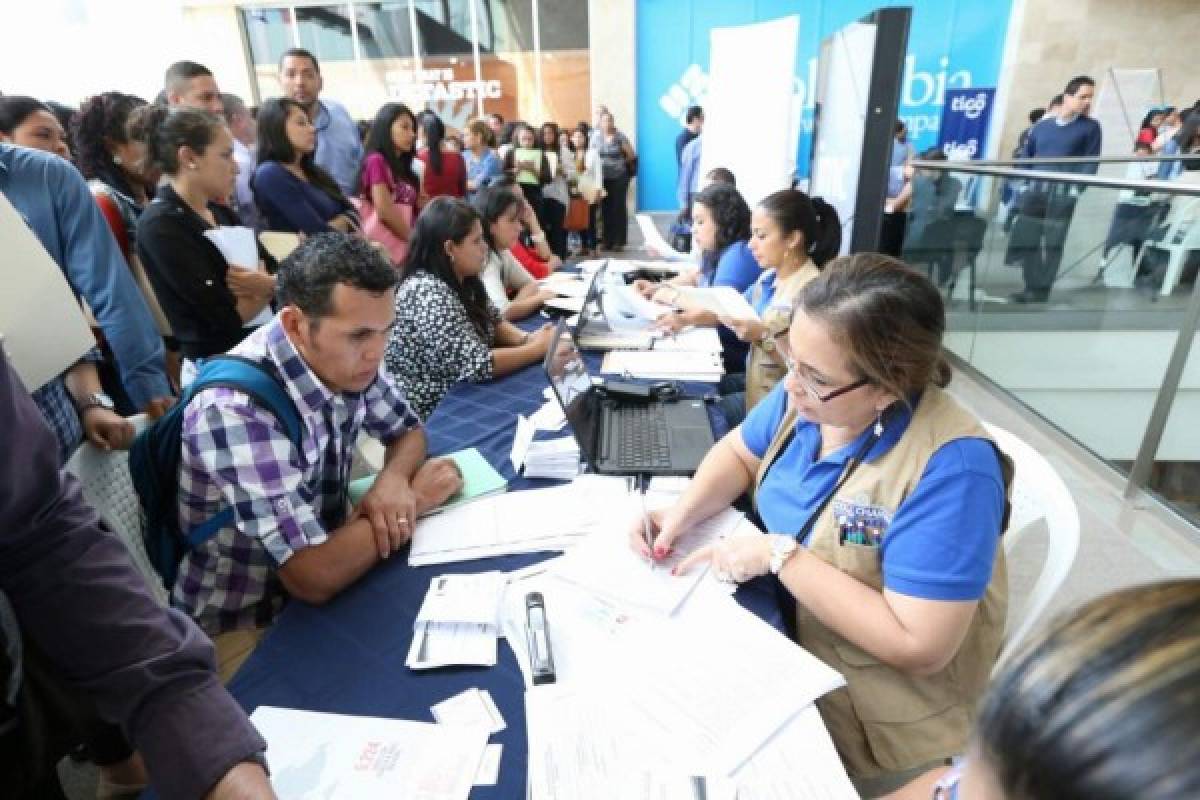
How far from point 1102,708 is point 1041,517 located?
1.17 meters

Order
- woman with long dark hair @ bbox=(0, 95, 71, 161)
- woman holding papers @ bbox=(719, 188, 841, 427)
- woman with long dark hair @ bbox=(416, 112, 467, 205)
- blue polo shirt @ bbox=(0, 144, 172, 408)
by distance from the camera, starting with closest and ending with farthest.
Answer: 1. blue polo shirt @ bbox=(0, 144, 172, 408)
2. woman with long dark hair @ bbox=(0, 95, 71, 161)
3. woman holding papers @ bbox=(719, 188, 841, 427)
4. woman with long dark hair @ bbox=(416, 112, 467, 205)

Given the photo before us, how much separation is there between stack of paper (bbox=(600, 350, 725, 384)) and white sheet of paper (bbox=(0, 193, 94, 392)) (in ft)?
4.63

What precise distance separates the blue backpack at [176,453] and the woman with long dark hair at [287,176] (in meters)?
1.62

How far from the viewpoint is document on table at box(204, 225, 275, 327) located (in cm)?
194

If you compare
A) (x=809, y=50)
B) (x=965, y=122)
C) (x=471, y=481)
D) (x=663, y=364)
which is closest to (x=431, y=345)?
(x=663, y=364)

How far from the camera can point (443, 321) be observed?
2.17 m

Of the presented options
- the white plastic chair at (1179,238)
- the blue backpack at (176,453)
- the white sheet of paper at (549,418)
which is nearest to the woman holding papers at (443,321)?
the white sheet of paper at (549,418)

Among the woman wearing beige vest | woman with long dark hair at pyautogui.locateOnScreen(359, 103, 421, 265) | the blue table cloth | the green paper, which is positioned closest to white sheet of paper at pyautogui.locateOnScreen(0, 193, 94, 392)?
the green paper

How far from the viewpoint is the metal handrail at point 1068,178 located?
2273 mm

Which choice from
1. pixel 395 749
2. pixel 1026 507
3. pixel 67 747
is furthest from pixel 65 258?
pixel 1026 507

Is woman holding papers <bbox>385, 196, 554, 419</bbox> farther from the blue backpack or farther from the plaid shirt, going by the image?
the blue backpack

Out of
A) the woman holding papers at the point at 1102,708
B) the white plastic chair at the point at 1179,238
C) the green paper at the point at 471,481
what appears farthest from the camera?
the white plastic chair at the point at 1179,238

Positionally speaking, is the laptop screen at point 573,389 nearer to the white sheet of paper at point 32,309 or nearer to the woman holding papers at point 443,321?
the woman holding papers at point 443,321

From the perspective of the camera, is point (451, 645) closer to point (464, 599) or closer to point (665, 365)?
point (464, 599)
